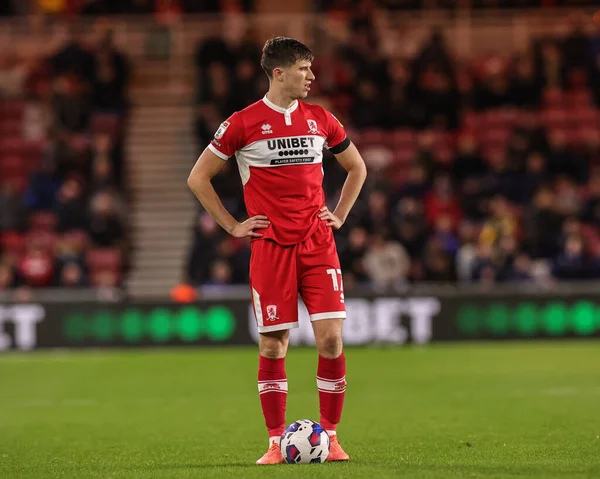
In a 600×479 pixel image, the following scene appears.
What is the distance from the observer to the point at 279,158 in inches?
278

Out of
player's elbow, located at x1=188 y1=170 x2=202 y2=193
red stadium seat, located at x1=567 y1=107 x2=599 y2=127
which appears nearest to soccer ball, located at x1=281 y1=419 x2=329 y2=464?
player's elbow, located at x1=188 y1=170 x2=202 y2=193

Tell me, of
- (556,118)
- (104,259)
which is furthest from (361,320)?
(556,118)

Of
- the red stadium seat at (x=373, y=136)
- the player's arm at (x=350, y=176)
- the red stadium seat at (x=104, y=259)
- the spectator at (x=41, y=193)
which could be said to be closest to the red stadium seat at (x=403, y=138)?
the red stadium seat at (x=373, y=136)

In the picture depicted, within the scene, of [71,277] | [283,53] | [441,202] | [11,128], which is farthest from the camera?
[11,128]

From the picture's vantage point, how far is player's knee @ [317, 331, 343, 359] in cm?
698

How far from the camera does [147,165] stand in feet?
74.1

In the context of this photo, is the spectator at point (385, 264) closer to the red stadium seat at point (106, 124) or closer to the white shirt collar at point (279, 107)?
the red stadium seat at point (106, 124)

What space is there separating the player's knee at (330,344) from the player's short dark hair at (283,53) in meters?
1.56

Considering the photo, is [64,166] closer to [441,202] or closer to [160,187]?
[160,187]

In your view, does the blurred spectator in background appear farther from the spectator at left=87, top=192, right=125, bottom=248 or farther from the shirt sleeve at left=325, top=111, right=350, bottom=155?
the shirt sleeve at left=325, top=111, right=350, bottom=155

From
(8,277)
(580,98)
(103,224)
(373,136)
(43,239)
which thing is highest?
(580,98)

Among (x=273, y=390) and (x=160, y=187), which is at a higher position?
(x=160, y=187)

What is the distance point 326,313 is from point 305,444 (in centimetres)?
75

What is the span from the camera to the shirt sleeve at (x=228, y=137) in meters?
7.03
